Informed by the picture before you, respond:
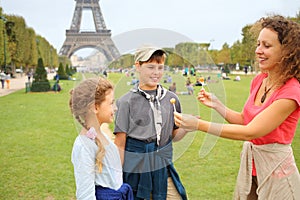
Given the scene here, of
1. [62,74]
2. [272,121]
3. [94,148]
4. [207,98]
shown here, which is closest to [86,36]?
[62,74]

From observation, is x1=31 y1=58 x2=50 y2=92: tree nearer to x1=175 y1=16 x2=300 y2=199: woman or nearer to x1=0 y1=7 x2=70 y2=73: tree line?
x1=0 y1=7 x2=70 y2=73: tree line

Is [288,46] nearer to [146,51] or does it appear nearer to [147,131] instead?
[146,51]

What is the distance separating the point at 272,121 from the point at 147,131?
733 mm

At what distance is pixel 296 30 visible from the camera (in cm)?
187

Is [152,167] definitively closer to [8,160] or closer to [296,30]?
[296,30]

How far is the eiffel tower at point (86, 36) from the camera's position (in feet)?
6.31

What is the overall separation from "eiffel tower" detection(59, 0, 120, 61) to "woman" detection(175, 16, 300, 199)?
0.57 metres

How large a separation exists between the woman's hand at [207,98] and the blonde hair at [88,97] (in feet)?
2.29

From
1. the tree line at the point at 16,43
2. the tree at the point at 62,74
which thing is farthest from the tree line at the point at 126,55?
the tree at the point at 62,74

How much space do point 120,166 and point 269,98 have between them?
971 mm

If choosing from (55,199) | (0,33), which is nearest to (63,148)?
(55,199)

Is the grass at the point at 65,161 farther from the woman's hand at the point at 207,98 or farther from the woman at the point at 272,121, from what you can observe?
the woman at the point at 272,121

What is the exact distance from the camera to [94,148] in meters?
1.78

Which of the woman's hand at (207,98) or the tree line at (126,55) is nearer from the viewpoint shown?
the tree line at (126,55)
